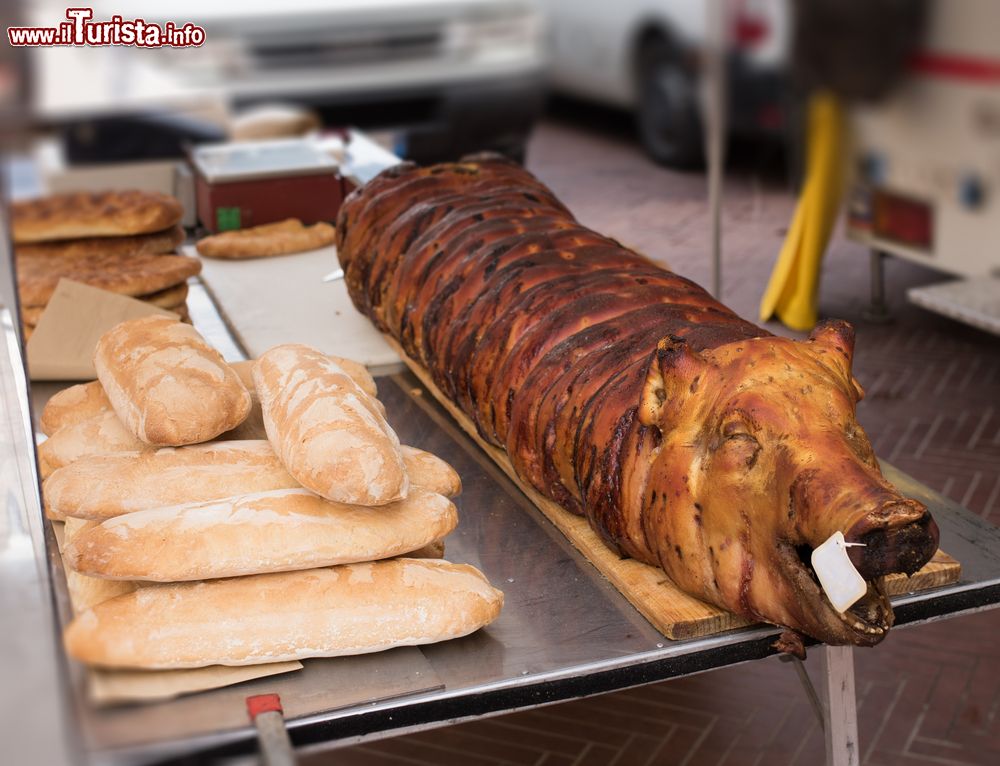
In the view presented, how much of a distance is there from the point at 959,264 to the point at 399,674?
0.89m

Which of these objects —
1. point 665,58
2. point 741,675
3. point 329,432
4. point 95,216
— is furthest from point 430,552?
point 741,675

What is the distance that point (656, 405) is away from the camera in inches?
67.9

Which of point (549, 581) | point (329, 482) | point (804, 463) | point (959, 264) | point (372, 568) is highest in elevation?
point (959, 264)

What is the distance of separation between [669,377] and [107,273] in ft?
5.07

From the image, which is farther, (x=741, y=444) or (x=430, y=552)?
(x=430, y=552)

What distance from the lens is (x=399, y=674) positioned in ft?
5.46

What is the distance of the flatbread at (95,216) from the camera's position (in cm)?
284

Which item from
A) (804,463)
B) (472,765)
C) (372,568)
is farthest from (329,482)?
(472,765)

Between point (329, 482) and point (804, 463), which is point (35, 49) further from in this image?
point (804, 463)

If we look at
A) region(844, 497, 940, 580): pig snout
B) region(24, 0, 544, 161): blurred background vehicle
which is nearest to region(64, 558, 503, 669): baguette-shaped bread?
region(844, 497, 940, 580): pig snout

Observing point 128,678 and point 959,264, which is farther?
point 959,264

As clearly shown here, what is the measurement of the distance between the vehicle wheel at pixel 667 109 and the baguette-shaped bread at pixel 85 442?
91 cm

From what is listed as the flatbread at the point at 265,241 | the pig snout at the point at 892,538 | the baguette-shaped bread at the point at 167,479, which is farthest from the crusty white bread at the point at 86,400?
the flatbread at the point at 265,241

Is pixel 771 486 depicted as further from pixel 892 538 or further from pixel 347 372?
pixel 347 372
